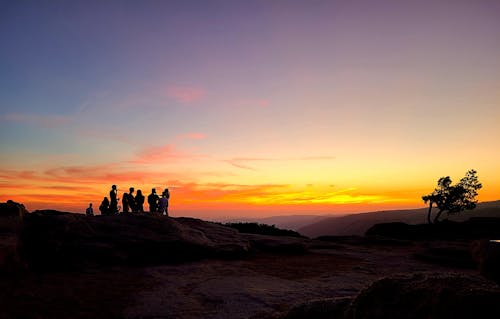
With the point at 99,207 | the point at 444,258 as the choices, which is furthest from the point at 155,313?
the point at 99,207

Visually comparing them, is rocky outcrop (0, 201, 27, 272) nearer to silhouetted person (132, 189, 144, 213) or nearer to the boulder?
the boulder

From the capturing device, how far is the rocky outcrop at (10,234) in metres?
14.2

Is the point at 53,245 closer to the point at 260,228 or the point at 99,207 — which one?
the point at 99,207

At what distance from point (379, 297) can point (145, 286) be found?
10.6m

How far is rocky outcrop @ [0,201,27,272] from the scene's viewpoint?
14250mm

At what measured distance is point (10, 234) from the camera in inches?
629

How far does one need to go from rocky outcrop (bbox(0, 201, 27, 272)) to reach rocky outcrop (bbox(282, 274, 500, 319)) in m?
14.8

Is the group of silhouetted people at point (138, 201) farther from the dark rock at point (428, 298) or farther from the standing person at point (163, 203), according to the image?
the dark rock at point (428, 298)

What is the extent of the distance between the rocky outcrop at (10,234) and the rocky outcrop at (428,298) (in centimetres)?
1484

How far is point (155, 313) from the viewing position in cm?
939

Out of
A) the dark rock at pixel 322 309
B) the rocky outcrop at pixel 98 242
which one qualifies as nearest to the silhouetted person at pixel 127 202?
the rocky outcrop at pixel 98 242

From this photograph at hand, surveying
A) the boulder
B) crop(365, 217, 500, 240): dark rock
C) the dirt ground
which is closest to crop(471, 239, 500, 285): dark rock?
the dirt ground

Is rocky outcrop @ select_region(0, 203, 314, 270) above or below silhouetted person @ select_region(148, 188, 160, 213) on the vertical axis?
below

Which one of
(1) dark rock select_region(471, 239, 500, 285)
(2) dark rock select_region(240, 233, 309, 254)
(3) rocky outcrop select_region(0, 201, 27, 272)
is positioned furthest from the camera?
(2) dark rock select_region(240, 233, 309, 254)
